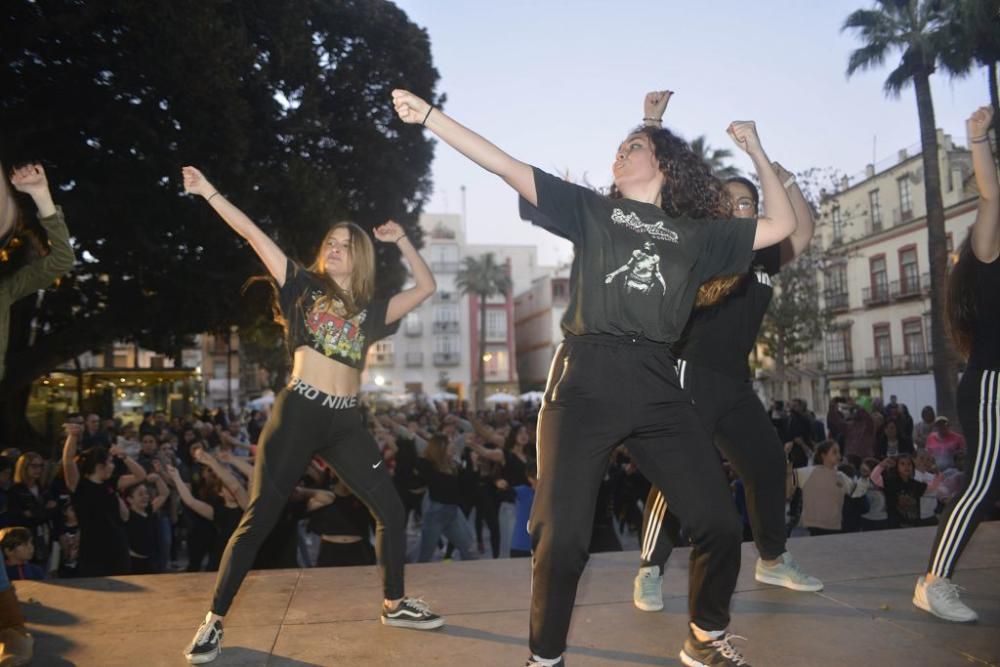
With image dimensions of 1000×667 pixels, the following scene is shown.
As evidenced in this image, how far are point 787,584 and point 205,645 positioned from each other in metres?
2.68

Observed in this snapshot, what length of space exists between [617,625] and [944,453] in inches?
387

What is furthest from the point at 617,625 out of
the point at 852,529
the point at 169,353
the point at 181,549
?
the point at 169,353

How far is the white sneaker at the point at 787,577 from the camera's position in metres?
3.93

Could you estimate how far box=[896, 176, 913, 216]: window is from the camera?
131ft

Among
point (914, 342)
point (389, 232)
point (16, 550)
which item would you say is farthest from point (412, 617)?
point (914, 342)

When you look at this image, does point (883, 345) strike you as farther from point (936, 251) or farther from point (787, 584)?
point (787, 584)

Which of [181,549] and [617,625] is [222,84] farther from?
[617,625]

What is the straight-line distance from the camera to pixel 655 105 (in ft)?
11.2

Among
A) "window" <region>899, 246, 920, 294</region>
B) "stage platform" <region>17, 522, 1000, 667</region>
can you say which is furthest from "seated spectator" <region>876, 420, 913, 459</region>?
"window" <region>899, 246, 920, 294</region>

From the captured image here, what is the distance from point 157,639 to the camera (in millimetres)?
3469

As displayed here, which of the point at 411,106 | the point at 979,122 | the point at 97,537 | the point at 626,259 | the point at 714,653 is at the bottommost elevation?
the point at 97,537

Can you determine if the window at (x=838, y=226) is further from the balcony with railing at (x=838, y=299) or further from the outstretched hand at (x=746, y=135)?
the outstretched hand at (x=746, y=135)

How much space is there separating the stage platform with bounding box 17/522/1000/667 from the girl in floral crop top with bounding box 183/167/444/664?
0.27 m

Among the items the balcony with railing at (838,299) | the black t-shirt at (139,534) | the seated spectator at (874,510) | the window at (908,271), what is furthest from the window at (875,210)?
the black t-shirt at (139,534)
